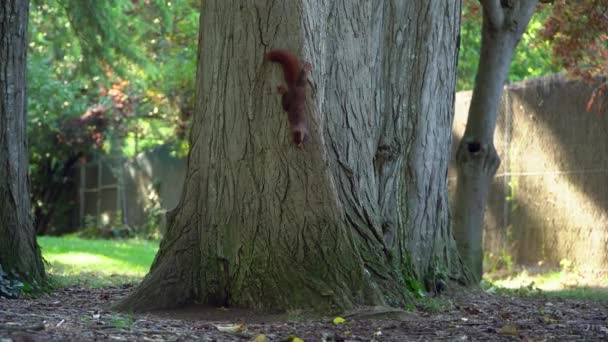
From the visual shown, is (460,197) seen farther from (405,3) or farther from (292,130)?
(292,130)

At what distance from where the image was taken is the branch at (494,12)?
10.2m

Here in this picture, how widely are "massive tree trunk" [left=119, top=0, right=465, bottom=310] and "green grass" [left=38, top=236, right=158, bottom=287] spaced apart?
289cm

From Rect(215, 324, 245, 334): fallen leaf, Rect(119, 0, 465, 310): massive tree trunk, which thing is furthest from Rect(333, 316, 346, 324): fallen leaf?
Rect(215, 324, 245, 334): fallen leaf

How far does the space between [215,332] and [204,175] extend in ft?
5.17

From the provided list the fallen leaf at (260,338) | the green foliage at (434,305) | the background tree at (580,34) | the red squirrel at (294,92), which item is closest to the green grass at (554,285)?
the green foliage at (434,305)

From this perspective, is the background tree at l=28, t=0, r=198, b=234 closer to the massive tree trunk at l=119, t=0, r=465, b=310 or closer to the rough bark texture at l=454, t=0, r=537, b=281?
the rough bark texture at l=454, t=0, r=537, b=281

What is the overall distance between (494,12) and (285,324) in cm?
525

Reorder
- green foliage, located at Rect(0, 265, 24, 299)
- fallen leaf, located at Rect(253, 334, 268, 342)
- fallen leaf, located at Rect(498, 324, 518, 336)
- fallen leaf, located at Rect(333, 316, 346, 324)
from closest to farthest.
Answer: fallen leaf, located at Rect(253, 334, 268, 342)
fallen leaf, located at Rect(498, 324, 518, 336)
fallen leaf, located at Rect(333, 316, 346, 324)
green foliage, located at Rect(0, 265, 24, 299)

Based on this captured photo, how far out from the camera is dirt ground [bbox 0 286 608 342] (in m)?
5.25

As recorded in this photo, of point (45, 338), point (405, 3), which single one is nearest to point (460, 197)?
point (405, 3)

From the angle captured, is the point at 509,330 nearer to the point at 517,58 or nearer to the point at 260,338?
the point at 260,338

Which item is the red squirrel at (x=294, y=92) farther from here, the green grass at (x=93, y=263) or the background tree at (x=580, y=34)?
the background tree at (x=580, y=34)

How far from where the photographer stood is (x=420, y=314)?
6.91 metres

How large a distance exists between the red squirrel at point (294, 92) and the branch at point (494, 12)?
416 cm
